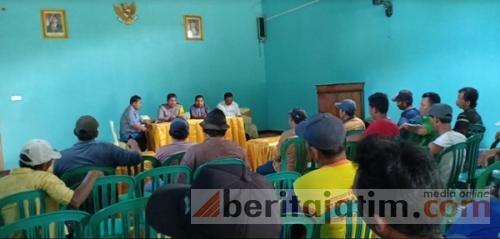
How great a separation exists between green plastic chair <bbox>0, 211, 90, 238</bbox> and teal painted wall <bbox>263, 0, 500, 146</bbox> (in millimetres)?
5793

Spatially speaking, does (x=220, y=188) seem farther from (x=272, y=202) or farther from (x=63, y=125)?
(x=63, y=125)

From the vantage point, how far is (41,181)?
222cm

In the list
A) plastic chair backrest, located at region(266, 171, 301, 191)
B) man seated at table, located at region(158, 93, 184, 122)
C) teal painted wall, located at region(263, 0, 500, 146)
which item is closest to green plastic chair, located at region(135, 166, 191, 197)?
plastic chair backrest, located at region(266, 171, 301, 191)

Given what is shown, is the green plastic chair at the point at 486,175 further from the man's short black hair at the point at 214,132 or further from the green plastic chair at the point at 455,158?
the man's short black hair at the point at 214,132

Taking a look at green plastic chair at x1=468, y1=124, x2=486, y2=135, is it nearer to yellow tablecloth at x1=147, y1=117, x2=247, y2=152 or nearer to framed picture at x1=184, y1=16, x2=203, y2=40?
yellow tablecloth at x1=147, y1=117, x2=247, y2=152

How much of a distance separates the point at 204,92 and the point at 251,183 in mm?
7976

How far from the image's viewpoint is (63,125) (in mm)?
7660

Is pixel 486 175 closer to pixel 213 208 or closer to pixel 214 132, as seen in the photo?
pixel 213 208

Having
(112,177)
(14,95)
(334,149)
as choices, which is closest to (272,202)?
(334,149)

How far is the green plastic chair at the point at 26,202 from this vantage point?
79.1 inches

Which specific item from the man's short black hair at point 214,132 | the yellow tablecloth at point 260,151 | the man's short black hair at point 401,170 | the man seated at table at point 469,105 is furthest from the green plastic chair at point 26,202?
the man seated at table at point 469,105

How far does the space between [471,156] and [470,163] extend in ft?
0.21

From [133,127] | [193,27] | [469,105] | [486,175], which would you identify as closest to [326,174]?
[486,175]

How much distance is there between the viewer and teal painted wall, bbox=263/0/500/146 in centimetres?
595
